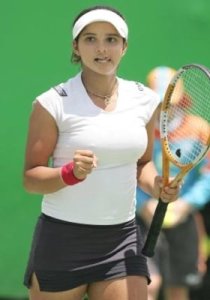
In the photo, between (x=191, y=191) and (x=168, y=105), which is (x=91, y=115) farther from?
(x=191, y=191)

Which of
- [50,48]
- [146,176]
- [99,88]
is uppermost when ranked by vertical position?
[99,88]

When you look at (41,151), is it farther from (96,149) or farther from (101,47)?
(101,47)

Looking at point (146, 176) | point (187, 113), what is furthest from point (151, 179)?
point (187, 113)

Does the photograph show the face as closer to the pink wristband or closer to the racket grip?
the pink wristband

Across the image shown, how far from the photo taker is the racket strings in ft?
12.2

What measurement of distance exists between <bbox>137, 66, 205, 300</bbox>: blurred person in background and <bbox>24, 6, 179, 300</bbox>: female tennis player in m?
1.42

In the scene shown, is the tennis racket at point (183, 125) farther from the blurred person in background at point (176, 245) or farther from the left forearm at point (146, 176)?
the blurred person in background at point (176, 245)

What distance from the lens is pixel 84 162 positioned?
3.18m

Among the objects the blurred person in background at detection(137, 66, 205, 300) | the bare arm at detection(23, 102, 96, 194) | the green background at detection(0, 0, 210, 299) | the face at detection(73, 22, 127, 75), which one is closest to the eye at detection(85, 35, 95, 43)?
the face at detection(73, 22, 127, 75)

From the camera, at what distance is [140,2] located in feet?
17.8

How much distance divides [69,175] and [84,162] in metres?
0.11

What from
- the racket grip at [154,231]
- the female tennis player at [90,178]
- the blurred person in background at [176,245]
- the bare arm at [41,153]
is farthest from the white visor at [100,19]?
the blurred person in background at [176,245]

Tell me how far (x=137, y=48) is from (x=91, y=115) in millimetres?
2107

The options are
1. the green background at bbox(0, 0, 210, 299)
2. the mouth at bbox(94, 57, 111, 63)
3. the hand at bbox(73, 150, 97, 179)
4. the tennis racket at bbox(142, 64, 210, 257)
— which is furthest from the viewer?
the green background at bbox(0, 0, 210, 299)
